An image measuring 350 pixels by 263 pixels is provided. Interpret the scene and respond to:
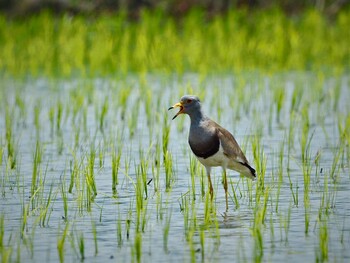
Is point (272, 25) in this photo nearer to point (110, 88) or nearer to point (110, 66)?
point (110, 66)

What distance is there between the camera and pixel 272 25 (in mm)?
17062

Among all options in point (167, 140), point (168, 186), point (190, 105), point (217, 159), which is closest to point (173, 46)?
point (167, 140)

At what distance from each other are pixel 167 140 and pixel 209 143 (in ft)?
3.65

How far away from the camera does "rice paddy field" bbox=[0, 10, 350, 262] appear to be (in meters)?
5.54

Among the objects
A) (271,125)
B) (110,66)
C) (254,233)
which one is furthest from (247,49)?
(254,233)

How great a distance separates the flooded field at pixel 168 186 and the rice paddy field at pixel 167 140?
23mm

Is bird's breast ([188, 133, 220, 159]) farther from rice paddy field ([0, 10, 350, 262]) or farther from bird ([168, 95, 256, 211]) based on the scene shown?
rice paddy field ([0, 10, 350, 262])

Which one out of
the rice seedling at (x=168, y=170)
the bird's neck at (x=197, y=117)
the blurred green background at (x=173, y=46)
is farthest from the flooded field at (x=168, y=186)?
the blurred green background at (x=173, y=46)

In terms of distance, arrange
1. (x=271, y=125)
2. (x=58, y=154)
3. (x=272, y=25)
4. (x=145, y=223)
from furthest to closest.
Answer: (x=272, y=25), (x=271, y=125), (x=58, y=154), (x=145, y=223)

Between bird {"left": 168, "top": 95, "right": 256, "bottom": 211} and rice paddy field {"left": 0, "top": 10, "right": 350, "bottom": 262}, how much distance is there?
0.19 m

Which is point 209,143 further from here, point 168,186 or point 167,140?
point 167,140

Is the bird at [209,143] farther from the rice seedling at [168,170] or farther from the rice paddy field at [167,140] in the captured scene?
the rice seedling at [168,170]

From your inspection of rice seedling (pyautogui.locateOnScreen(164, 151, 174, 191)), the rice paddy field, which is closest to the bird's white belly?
the rice paddy field

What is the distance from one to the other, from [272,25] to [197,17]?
5.19 feet
